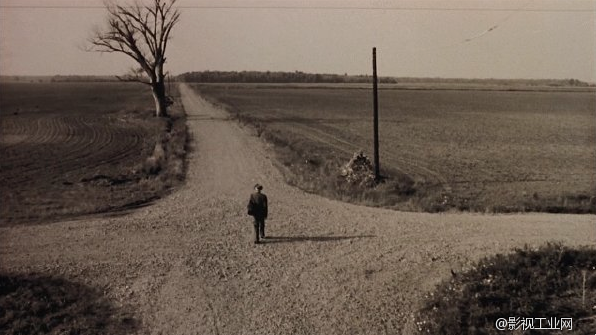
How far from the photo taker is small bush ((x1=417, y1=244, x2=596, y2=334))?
8.74 metres

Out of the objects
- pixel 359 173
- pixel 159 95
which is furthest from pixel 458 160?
pixel 159 95

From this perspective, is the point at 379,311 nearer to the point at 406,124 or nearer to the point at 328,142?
the point at 328,142

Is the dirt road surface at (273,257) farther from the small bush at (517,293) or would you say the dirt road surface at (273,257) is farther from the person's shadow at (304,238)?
the small bush at (517,293)

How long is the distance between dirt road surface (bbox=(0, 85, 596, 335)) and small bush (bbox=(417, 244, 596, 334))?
25.3 inches

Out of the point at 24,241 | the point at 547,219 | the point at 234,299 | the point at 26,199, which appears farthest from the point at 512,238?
the point at 26,199

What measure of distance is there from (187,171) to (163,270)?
11.1 meters

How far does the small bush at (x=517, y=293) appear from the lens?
344 inches

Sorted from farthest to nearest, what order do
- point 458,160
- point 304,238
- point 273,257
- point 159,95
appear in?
point 159,95, point 458,160, point 304,238, point 273,257

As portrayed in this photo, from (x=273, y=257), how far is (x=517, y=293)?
17.8ft

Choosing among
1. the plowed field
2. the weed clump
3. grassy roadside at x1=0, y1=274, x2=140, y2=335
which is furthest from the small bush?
the plowed field

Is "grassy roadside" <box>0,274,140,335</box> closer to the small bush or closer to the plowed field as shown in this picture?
the plowed field

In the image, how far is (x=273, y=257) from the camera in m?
12.1

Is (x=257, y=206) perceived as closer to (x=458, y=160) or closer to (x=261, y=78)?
(x=458, y=160)

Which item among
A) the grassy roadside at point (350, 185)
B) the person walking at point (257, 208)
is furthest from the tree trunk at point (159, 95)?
the person walking at point (257, 208)
